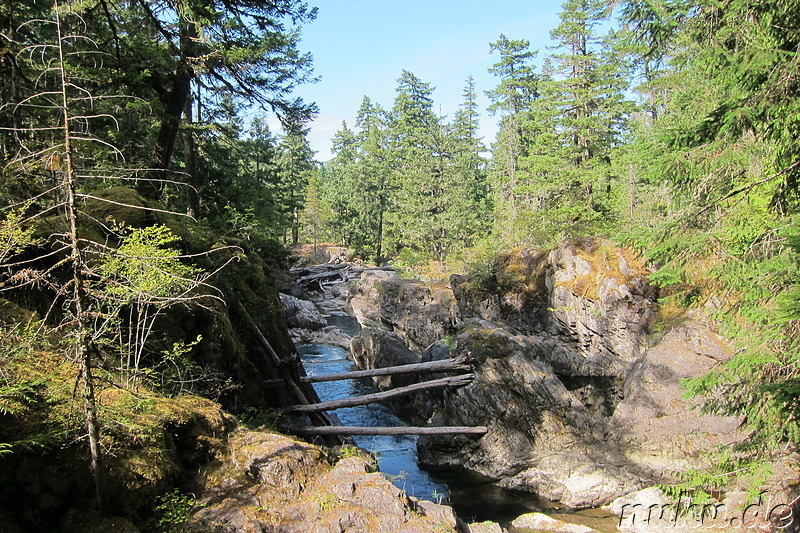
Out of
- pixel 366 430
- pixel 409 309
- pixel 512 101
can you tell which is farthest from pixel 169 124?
pixel 512 101

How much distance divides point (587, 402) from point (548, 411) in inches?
65.9

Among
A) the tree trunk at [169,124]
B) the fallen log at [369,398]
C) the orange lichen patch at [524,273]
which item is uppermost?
the tree trunk at [169,124]

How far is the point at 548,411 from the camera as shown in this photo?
11.1 m

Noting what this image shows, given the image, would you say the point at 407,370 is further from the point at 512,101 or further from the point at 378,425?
the point at 512,101

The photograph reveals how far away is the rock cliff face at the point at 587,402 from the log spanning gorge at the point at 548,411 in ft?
0.11

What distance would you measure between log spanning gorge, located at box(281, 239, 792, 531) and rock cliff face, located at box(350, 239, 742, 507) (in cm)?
3

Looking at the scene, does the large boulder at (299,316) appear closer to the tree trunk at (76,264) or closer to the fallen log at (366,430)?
the fallen log at (366,430)

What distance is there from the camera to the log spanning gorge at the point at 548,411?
9.38 m

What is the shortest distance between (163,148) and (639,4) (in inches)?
414

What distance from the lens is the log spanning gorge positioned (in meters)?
9.38

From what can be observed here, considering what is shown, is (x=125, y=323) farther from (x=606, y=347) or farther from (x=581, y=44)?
(x=581, y=44)

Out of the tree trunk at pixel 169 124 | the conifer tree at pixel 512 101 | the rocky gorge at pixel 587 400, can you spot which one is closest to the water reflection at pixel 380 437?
the rocky gorge at pixel 587 400

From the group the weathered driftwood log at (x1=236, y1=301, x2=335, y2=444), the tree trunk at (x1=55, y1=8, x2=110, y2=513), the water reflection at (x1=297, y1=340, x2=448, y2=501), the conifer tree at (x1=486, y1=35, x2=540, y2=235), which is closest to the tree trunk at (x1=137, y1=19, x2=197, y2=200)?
the weathered driftwood log at (x1=236, y1=301, x2=335, y2=444)

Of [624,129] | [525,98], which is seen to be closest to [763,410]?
[624,129]
